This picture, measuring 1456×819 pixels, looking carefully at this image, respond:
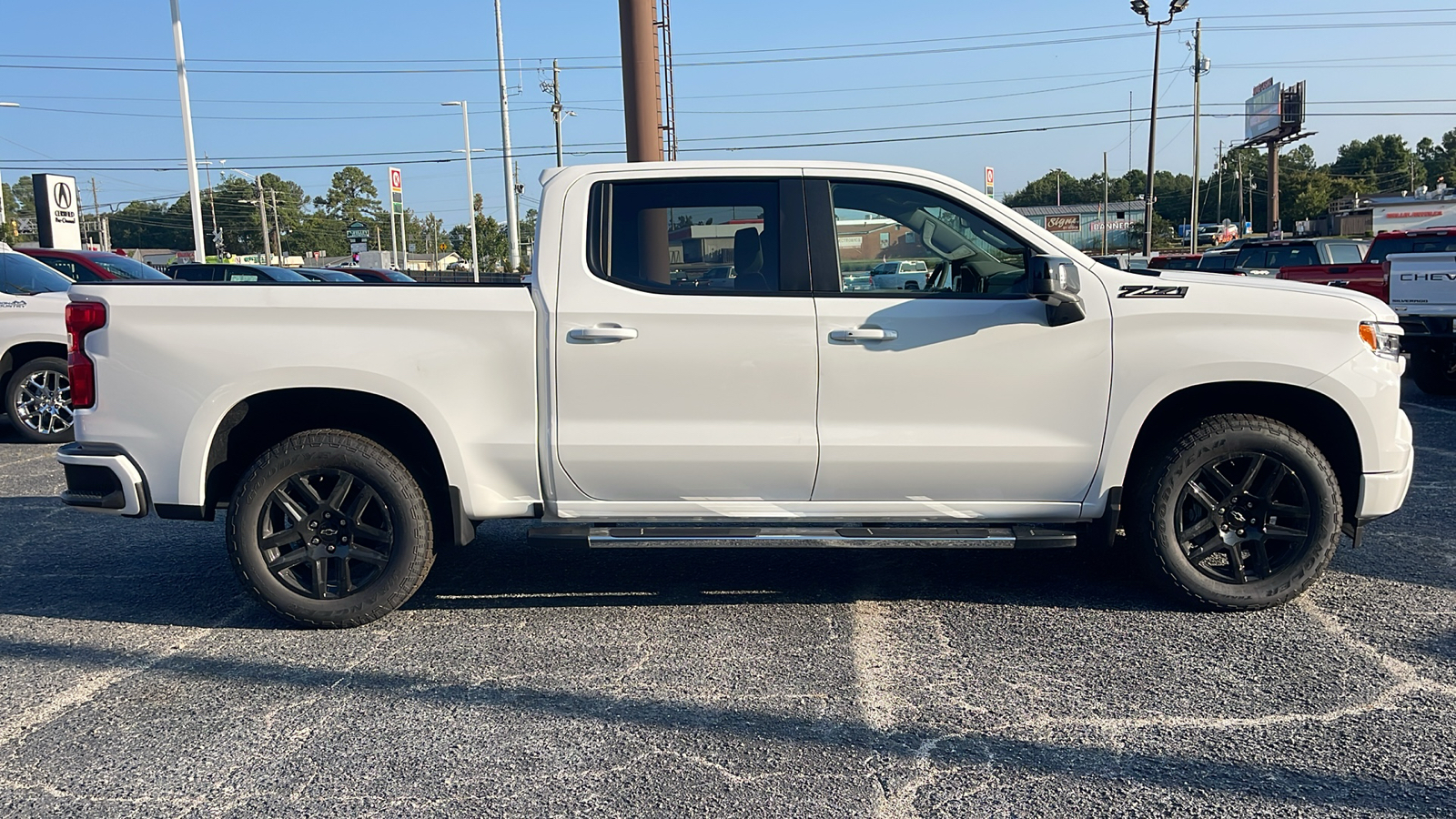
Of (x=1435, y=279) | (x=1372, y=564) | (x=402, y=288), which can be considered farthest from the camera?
(x=1435, y=279)

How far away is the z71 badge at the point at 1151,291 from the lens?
13.7ft

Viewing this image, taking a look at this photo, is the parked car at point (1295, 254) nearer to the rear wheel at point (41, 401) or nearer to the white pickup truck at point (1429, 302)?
the white pickup truck at point (1429, 302)

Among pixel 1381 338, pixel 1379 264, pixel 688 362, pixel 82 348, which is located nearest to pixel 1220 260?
pixel 1379 264

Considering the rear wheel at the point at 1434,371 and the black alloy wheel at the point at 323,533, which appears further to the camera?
the rear wheel at the point at 1434,371

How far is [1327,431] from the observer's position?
4480 millimetres

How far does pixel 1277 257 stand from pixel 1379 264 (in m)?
3.45

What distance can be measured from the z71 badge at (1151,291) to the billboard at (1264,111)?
67071 mm

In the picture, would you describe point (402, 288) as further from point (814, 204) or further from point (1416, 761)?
point (1416, 761)

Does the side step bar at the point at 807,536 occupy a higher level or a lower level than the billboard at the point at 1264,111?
lower

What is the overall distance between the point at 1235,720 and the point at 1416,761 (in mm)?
496

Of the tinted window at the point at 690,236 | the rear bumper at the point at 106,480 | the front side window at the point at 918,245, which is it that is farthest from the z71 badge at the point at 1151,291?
the rear bumper at the point at 106,480

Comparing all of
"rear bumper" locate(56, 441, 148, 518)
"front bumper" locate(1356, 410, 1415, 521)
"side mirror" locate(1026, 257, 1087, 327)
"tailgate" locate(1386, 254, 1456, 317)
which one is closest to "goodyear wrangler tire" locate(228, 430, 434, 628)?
"rear bumper" locate(56, 441, 148, 518)

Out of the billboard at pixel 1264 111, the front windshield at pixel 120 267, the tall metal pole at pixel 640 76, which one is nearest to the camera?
the tall metal pole at pixel 640 76

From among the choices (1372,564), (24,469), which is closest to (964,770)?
(1372,564)
